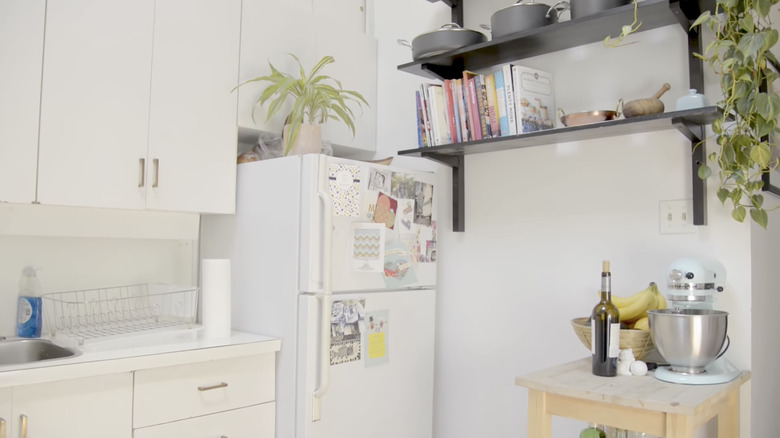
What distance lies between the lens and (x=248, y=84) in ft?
8.12

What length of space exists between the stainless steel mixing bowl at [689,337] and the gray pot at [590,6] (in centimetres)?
98

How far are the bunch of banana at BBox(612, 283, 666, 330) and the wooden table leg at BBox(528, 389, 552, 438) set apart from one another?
17.3 inches

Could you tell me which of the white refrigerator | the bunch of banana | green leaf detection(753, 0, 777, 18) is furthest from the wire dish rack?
green leaf detection(753, 0, 777, 18)

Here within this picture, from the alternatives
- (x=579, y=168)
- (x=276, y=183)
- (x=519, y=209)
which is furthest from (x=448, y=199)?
(x=276, y=183)

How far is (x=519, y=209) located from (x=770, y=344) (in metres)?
0.98

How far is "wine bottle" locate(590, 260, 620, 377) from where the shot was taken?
65.4 inches

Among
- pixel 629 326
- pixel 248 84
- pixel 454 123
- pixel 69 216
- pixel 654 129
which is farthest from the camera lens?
pixel 248 84

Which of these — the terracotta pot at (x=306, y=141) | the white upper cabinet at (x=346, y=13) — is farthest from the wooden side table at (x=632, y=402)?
the white upper cabinet at (x=346, y=13)

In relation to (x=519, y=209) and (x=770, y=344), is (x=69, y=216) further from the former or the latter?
(x=770, y=344)

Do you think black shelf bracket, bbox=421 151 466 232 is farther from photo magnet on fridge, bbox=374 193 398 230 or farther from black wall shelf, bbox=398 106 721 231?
photo magnet on fridge, bbox=374 193 398 230

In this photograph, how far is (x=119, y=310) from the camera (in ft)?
7.79

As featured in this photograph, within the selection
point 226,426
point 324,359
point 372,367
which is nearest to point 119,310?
point 226,426

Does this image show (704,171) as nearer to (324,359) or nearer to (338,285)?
(338,285)

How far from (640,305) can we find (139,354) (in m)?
1.55
